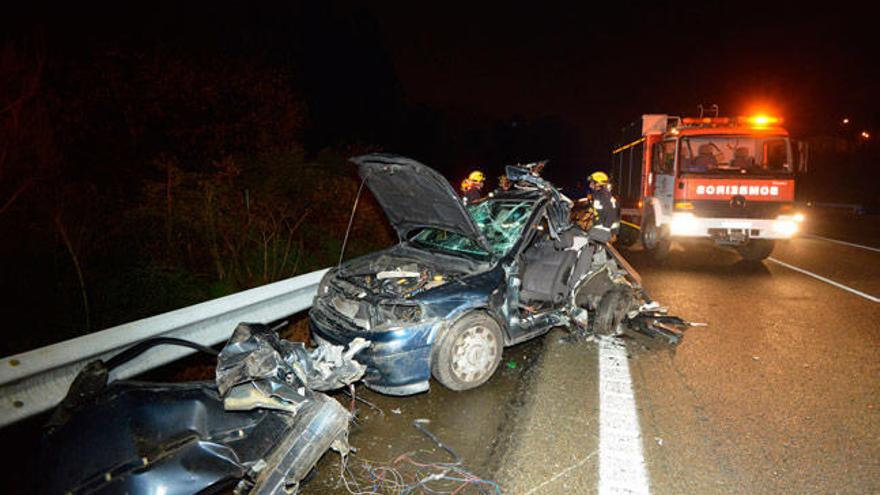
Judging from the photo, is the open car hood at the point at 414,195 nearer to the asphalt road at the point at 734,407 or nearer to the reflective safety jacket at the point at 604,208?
the asphalt road at the point at 734,407

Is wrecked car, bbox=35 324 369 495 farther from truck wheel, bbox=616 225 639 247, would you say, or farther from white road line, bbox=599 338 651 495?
truck wheel, bbox=616 225 639 247

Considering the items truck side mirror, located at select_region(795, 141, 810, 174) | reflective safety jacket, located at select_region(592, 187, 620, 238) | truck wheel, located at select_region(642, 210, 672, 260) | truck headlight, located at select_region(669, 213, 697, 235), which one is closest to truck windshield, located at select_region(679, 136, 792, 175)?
truck side mirror, located at select_region(795, 141, 810, 174)

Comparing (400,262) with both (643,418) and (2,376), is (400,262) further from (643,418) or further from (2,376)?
(2,376)

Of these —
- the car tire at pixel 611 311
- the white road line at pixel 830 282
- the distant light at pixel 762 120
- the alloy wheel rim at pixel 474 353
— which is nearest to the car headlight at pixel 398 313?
the alloy wheel rim at pixel 474 353

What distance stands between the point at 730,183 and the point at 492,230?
21.0 feet

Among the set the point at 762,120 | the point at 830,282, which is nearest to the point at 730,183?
the point at 762,120

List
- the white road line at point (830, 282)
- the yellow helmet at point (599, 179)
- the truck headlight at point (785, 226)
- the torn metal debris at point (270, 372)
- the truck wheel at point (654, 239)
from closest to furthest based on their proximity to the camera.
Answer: the torn metal debris at point (270, 372), the white road line at point (830, 282), the yellow helmet at point (599, 179), the truck headlight at point (785, 226), the truck wheel at point (654, 239)

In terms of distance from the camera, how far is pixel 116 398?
2.39 meters

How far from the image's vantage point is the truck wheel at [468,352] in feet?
12.2

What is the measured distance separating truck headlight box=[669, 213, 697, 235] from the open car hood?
6186 mm

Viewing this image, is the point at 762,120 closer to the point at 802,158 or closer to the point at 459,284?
the point at 802,158

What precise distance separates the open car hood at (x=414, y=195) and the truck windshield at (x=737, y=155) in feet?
21.3

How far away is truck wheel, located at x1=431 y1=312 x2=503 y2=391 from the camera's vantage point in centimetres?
373

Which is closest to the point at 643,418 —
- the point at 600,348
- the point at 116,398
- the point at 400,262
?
the point at 600,348
